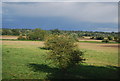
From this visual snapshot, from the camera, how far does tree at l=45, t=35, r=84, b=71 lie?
1252 cm

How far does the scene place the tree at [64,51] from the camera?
12523 mm

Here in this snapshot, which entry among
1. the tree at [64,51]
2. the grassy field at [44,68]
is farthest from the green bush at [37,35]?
the tree at [64,51]

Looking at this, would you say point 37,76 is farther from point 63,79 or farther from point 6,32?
point 6,32

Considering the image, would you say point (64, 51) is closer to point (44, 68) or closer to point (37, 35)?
point (44, 68)

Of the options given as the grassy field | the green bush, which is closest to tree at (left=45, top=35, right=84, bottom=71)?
the grassy field

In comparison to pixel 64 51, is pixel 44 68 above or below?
below

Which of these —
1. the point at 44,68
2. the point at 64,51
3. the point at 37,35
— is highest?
the point at 64,51

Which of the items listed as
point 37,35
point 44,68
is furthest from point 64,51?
point 37,35

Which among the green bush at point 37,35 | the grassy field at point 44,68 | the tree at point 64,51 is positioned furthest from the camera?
the green bush at point 37,35

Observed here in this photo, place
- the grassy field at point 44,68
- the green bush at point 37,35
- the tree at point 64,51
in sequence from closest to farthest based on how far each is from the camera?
the tree at point 64,51 < the grassy field at point 44,68 < the green bush at point 37,35

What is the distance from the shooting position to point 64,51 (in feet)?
41.3

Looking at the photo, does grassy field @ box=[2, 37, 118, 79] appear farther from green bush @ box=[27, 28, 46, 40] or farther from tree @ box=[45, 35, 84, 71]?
green bush @ box=[27, 28, 46, 40]

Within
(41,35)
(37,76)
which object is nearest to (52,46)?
(37,76)

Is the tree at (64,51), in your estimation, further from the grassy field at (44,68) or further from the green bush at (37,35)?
the green bush at (37,35)
